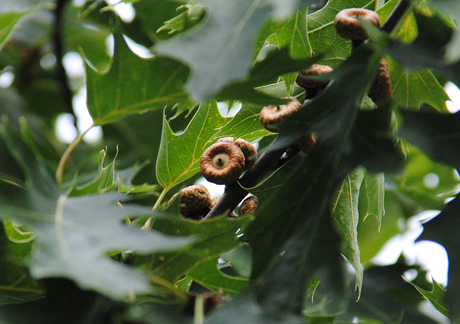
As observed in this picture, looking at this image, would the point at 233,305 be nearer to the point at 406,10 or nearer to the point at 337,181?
the point at 337,181

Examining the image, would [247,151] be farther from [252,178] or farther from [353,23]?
[353,23]

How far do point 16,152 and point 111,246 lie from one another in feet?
0.63

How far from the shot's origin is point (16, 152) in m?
0.51

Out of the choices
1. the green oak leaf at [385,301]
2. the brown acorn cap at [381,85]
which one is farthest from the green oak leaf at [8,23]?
the green oak leaf at [385,301]

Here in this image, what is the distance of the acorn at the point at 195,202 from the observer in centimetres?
71

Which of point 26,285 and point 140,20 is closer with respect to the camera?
point 26,285

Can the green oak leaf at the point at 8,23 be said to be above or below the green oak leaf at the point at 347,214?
above

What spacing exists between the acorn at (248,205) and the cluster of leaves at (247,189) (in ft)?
0.16

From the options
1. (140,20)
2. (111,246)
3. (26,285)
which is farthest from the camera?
(140,20)

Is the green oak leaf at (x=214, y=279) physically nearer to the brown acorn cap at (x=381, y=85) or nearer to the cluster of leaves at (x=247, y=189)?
the cluster of leaves at (x=247, y=189)

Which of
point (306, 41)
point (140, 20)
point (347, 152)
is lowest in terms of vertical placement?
point (140, 20)

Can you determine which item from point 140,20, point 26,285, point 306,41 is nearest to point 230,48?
point 306,41

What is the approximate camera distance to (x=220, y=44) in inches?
18.4

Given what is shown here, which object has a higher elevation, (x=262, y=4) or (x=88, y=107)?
(x=262, y=4)
